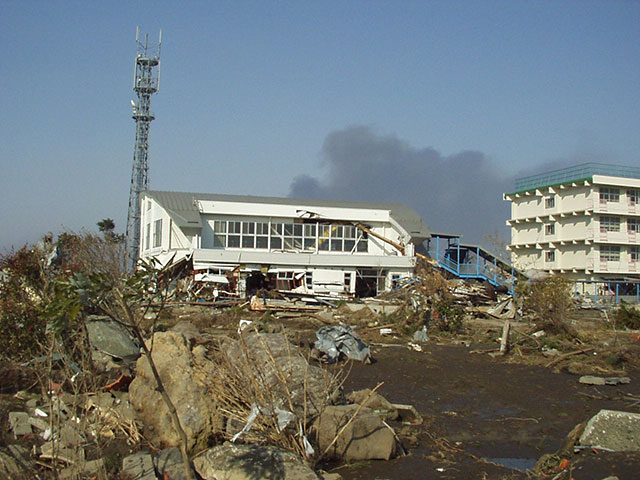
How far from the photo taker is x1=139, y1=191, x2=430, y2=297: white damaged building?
1330 inches

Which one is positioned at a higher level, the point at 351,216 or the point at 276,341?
the point at 351,216

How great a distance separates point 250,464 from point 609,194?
4443 centimetres

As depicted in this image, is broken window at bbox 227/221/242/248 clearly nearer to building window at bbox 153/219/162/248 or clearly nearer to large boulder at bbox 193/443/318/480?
building window at bbox 153/219/162/248

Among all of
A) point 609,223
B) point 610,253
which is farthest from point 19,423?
point 609,223

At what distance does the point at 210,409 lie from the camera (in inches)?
326

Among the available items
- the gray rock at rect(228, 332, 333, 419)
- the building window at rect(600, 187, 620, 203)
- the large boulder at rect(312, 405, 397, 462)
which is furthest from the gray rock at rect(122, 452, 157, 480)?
the building window at rect(600, 187, 620, 203)

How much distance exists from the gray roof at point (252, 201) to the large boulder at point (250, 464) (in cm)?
2820

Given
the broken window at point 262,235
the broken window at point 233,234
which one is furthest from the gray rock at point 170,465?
the broken window at point 262,235

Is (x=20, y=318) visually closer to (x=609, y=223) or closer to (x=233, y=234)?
(x=233, y=234)

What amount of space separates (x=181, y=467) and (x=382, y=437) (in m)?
2.73

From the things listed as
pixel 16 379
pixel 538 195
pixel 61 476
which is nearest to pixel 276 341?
pixel 16 379

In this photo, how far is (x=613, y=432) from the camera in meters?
7.91

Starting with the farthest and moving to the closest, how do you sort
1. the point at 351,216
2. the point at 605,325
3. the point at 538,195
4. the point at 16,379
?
the point at 538,195 < the point at 351,216 < the point at 605,325 < the point at 16,379

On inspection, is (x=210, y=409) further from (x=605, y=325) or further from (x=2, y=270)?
(x=605, y=325)
